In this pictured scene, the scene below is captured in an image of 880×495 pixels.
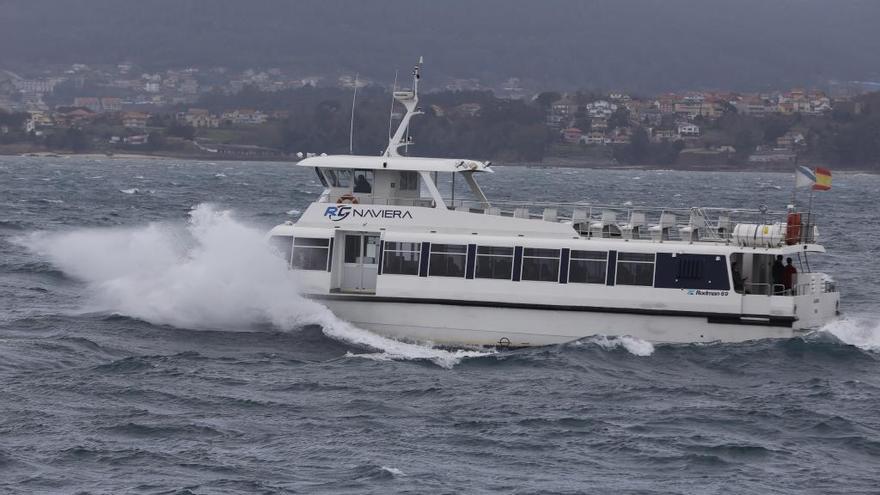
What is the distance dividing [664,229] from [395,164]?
592cm

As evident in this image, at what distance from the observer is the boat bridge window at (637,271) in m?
28.8

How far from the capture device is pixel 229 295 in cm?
3106

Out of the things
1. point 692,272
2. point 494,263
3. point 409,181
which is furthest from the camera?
point 409,181

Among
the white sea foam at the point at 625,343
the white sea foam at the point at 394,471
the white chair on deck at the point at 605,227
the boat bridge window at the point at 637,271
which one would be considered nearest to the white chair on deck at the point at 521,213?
the white chair on deck at the point at 605,227

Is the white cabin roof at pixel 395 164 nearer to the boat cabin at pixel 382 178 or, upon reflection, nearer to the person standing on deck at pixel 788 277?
the boat cabin at pixel 382 178

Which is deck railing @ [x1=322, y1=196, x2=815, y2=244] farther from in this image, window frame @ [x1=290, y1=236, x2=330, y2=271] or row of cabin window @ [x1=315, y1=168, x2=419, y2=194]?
window frame @ [x1=290, y1=236, x2=330, y2=271]

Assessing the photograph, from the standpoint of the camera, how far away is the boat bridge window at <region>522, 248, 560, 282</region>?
28969mm

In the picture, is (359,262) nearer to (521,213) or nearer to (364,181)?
(364,181)

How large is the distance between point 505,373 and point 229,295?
7.52 metres

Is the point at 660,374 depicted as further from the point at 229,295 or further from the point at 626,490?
the point at 229,295

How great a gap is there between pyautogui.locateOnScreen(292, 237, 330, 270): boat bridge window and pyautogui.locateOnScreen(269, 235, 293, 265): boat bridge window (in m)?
0.11

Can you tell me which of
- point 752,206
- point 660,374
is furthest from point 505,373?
point 752,206

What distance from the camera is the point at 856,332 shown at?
30.4 meters

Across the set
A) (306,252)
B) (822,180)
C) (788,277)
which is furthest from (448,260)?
(822,180)
